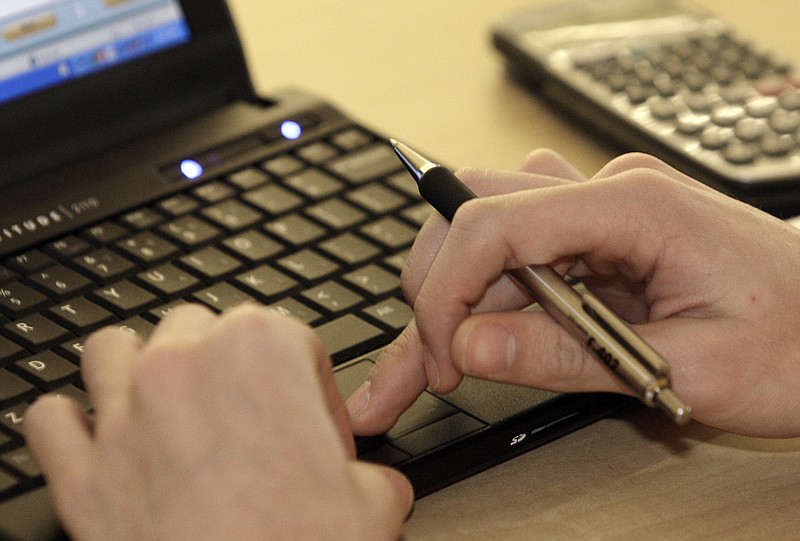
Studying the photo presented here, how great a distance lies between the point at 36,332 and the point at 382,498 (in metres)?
0.19

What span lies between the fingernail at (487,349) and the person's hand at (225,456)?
0.19 feet

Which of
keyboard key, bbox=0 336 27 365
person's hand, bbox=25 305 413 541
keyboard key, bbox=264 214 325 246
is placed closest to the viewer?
person's hand, bbox=25 305 413 541

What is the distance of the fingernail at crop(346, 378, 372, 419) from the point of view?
0.45 m

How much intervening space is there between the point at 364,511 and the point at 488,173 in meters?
0.18

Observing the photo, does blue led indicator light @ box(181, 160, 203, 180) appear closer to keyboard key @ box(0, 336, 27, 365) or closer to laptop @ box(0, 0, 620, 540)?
laptop @ box(0, 0, 620, 540)

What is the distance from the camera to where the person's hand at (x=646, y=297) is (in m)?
0.44

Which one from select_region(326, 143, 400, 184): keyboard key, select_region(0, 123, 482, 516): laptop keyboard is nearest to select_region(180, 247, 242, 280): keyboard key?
select_region(0, 123, 482, 516): laptop keyboard

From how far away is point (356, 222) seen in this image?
0.60m

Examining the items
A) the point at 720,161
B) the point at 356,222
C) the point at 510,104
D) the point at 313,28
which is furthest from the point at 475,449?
the point at 313,28

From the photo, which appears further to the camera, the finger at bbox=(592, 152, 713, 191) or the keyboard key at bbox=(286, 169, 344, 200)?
the keyboard key at bbox=(286, 169, 344, 200)

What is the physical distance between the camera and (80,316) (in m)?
0.51

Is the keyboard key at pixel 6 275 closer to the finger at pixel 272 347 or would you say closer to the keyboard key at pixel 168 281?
the keyboard key at pixel 168 281

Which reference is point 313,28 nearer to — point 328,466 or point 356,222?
point 356,222

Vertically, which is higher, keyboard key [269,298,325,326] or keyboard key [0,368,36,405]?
keyboard key [0,368,36,405]
